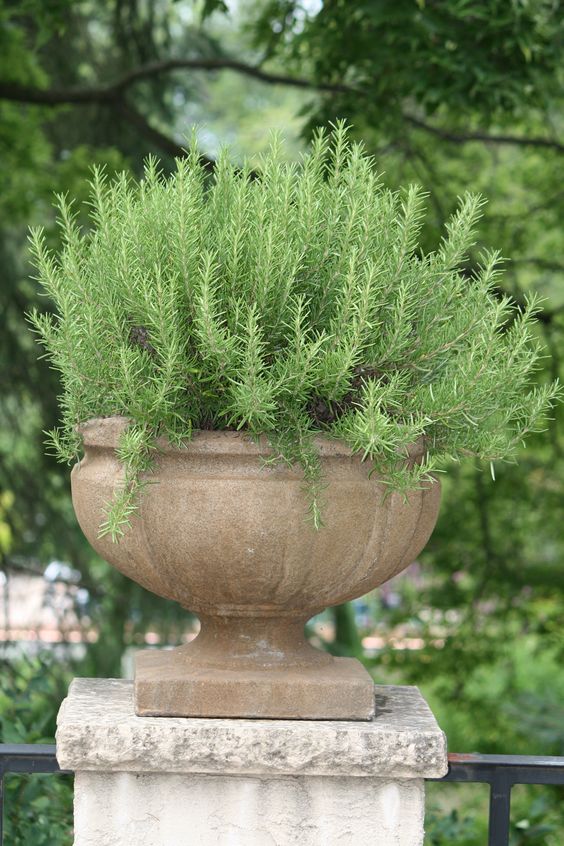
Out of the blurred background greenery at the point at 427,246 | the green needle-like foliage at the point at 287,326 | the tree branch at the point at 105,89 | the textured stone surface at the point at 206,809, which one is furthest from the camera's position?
the tree branch at the point at 105,89

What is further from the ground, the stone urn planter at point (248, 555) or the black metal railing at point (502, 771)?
the stone urn planter at point (248, 555)

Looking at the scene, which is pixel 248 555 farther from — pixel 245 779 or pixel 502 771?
pixel 502 771

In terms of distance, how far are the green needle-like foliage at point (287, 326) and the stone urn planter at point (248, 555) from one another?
0.14 feet

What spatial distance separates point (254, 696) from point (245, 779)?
5.2 inches

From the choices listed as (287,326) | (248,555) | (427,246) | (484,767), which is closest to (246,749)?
(248,555)

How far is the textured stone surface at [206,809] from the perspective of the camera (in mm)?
1792

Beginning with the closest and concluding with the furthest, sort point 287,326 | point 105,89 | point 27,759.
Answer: point 287,326, point 27,759, point 105,89

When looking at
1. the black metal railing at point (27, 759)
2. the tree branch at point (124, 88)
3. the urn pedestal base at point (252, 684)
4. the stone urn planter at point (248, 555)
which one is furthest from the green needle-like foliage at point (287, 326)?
the tree branch at point (124, 88)

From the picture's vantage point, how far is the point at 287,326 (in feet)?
5.70

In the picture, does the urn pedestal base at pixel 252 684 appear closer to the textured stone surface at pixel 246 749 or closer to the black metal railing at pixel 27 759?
the textured stone surface at pixel 246 749

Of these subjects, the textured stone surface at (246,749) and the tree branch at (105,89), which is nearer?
the textured stone surface at (246,749)

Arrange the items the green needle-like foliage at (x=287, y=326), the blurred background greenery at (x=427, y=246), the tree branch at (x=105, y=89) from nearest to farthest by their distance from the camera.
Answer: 1. the green needle-like foliage at (x=287, y=326)
2. the blurred background greenery at (x=427, y=246)
3. the tree branch at (x=105, y=89)

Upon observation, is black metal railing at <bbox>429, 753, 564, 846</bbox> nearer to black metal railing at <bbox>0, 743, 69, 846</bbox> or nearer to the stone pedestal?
the stone pedestal

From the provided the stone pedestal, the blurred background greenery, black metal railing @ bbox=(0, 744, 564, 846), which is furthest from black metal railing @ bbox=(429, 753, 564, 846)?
the blurred background greenery
